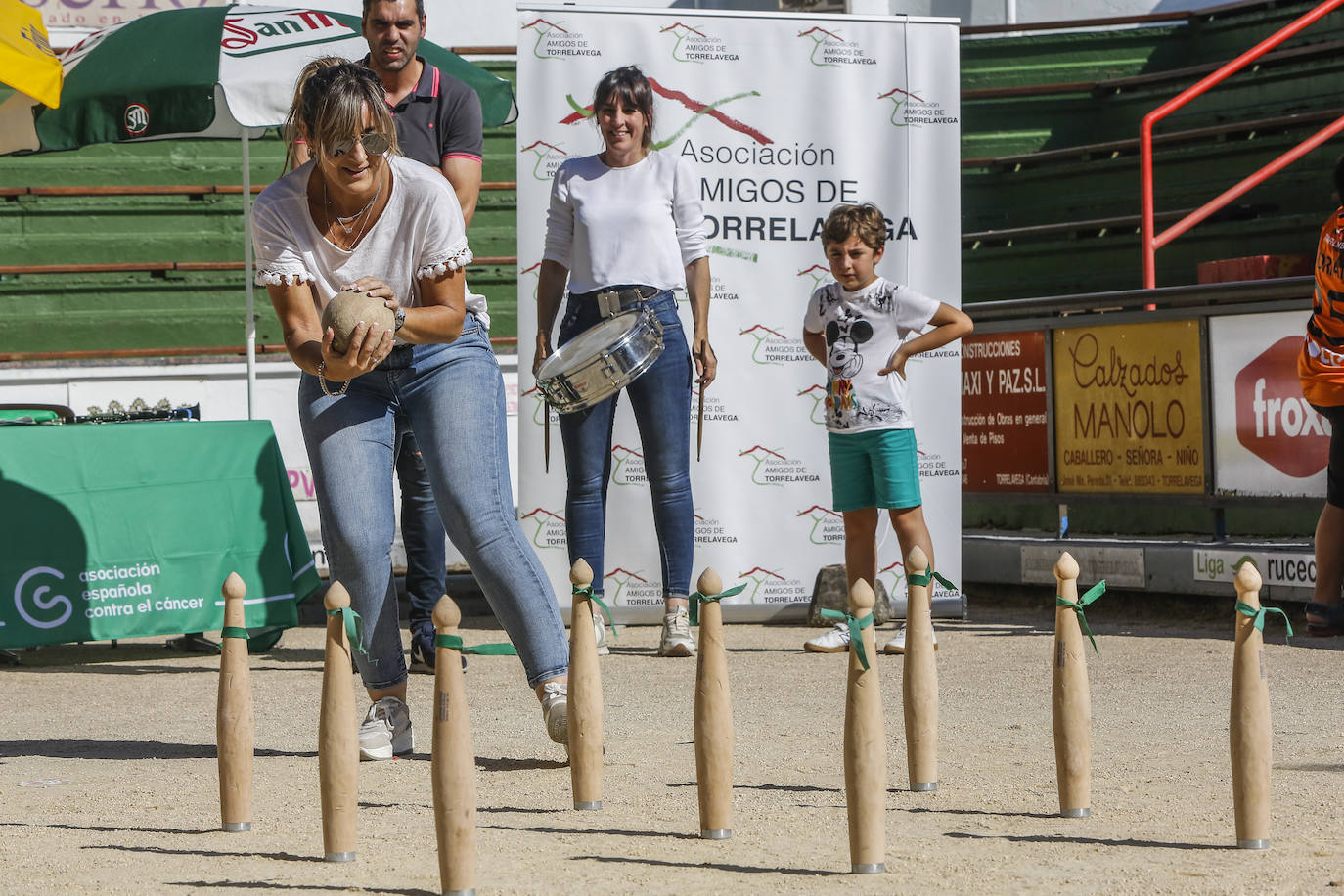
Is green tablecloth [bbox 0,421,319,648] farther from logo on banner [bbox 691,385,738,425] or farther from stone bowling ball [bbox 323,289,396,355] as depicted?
stone bowling ball [bbox 323,289,396,355]

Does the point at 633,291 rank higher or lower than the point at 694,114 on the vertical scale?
lower

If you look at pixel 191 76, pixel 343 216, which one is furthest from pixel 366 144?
pixel 191 76

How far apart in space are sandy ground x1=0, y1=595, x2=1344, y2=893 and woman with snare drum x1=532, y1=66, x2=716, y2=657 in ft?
1.90

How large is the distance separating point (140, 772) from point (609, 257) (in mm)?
2965

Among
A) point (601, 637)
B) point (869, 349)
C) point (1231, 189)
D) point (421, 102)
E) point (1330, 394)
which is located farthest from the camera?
point (1231, 189)

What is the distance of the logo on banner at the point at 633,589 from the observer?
748 centimetres

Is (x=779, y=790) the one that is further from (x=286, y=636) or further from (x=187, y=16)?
(x=187, y=16)

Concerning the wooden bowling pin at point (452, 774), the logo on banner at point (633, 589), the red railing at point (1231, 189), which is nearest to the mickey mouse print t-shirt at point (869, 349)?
the logo on banner at point (633, 589)

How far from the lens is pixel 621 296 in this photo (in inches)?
254

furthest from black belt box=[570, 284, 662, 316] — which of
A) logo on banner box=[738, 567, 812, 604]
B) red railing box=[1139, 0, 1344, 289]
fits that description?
red railing box=[1139, 0, 1344, 289]

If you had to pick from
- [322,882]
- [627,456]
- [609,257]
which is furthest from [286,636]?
[322,882]

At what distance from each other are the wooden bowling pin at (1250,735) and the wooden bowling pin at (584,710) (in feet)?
4.46

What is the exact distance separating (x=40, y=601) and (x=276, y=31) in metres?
Result: 3.00

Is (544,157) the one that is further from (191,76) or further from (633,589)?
(633,589)
